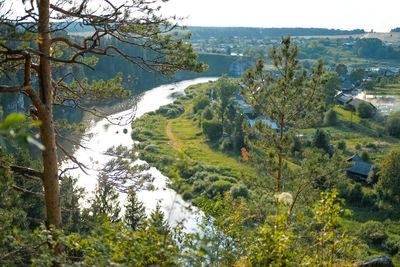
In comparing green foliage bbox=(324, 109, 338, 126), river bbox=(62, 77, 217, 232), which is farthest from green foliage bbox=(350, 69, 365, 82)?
river bbox=(62, 77, 217, 232)

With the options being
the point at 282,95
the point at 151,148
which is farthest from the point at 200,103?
the point at 282,95

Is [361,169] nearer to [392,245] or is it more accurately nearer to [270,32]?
[392,245]

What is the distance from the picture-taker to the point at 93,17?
5.03m

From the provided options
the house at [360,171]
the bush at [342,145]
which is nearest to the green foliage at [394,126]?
the bush at [342,145]

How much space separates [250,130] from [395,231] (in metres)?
13.3

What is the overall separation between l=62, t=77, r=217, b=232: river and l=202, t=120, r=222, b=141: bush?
7.29 metres

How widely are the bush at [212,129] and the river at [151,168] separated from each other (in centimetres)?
729

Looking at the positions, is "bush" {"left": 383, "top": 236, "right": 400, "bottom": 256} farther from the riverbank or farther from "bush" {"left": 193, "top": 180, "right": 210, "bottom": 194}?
"bush" {"left": 193, "top": 180, "right": 210, "bottom": 194}

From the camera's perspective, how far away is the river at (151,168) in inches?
227

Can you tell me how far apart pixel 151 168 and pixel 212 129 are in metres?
9.96

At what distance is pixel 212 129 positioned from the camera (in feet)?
107

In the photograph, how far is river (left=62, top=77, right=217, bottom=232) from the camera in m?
5.77

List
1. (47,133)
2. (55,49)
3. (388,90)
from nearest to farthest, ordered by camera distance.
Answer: (47,133), (55,49), (388,90)

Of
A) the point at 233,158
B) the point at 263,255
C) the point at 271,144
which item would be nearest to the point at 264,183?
the point at 271,144
